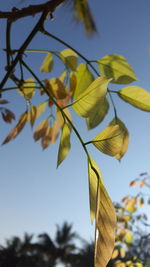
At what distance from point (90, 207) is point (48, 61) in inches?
11.2

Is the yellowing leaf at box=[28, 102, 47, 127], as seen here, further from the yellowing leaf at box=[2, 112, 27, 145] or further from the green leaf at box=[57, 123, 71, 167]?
the green leaf at box=[57, 123, 71, 167]

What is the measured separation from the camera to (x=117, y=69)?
33cm

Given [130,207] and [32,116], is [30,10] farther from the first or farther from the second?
[130,207]

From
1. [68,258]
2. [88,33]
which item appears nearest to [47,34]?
[88,33]

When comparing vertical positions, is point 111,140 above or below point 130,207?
above

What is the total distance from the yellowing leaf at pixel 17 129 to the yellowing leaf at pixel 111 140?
0.13 metres

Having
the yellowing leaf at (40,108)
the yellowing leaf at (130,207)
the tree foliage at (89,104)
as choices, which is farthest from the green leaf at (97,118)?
the yellowing leaf at (130,207)

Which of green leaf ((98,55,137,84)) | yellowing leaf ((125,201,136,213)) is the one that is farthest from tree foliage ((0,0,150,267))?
yellowing leaf ((125,201,136,213))

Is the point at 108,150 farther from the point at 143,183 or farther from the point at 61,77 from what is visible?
the point at 143,183

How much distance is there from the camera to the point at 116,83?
1.06 ft

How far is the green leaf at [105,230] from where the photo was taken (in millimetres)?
169

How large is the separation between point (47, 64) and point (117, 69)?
134 millimetres

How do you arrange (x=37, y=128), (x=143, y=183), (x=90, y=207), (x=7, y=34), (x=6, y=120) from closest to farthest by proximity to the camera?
(x=90, y=207) → (x=7, y=34) → (x=37, y=128) → (x=6, y=120) → (x=143, y=183)

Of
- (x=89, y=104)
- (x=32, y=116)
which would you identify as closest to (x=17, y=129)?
(x=32, y=116)
